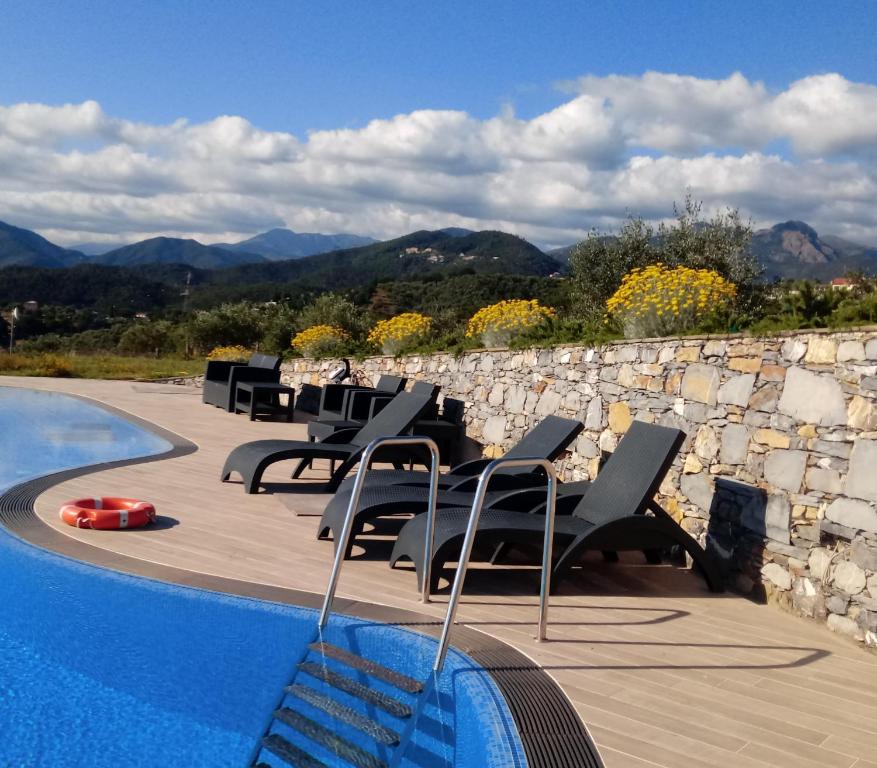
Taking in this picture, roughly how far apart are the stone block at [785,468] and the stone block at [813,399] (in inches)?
8.7

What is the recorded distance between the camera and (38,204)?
3826 inches

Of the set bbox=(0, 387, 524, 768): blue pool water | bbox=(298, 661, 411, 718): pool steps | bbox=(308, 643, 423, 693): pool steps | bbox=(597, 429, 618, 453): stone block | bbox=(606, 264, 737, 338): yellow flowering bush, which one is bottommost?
bbox=(0, 387, 524, 768): blue pool water

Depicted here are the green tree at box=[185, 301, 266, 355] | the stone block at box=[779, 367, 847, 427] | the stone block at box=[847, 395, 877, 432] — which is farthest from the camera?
the green tree at box=[185, 301, 266, 355]

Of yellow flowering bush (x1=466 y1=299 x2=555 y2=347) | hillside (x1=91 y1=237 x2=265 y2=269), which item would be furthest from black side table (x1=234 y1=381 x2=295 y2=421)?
hillside (x1=91 y1=237 x2=265 y2=269)

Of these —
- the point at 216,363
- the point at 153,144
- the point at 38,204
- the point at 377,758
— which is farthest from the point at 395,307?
the point at 38,204

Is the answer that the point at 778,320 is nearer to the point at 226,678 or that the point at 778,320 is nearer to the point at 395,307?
the point at 226,678

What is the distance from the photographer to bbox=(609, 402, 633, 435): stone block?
6.84m

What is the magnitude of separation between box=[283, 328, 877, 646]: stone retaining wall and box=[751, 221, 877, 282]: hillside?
3.94 metres

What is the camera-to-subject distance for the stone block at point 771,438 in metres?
4.97

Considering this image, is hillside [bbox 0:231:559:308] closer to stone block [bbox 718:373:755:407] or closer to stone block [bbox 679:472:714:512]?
stone block [bbox 679:472:714:512]

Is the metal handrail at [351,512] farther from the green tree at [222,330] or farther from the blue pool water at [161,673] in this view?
the green tree at [222,330]

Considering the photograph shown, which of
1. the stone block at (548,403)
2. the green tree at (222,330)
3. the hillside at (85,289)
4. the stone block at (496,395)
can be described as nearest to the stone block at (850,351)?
the stone block at (548,403)

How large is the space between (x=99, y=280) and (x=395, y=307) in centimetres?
2714

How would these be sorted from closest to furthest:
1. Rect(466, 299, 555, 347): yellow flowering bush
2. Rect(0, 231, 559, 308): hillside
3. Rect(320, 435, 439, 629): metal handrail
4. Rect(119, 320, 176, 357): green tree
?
Rect(320, 435, 439, 629): metal handrail
Rect(466, 299, 555, 347): yellow flowering bush
Rect(119, 320, 176, 357): green tree
Rect(0, 231, 559, 308): hillside
